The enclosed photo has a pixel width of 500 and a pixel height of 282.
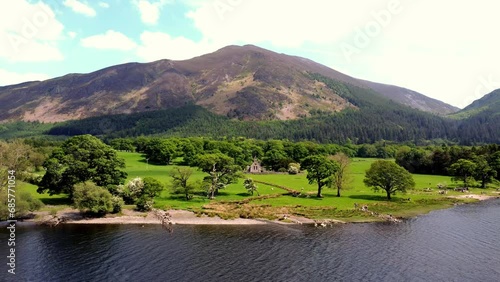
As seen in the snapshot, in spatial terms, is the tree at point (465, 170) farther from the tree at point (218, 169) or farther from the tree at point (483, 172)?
the tree at point (218, 169)

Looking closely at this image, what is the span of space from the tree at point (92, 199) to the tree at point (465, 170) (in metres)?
114

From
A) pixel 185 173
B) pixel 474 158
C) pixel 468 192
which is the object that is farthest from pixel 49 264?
pixel 474 158

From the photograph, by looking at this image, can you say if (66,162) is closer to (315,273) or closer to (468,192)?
(315,273)

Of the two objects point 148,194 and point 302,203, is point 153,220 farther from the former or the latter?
point 302,203

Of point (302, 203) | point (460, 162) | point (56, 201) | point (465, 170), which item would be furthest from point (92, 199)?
point (460, 162)

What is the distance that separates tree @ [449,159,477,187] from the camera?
126 meters

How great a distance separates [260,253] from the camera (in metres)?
56.6

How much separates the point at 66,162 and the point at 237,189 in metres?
47.2

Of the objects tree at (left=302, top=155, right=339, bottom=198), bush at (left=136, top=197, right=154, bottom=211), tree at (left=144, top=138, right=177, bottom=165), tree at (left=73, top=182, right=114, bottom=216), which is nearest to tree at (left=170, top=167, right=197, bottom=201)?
bush at (left=136, top=197, right=154, bottom=211)

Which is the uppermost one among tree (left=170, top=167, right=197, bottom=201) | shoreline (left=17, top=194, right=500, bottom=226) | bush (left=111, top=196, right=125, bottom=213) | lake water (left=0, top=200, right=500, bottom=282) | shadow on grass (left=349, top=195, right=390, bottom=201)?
tree (left=170, top=167, right=197, bottom=201)

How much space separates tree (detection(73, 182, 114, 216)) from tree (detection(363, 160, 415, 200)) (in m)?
67.6

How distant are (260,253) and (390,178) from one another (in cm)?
5675

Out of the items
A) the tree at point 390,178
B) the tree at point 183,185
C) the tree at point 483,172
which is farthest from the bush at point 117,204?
the tree at point 483,172

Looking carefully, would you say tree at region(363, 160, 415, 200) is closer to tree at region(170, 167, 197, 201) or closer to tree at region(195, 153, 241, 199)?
tree at region(195, 153, 241, 199)
